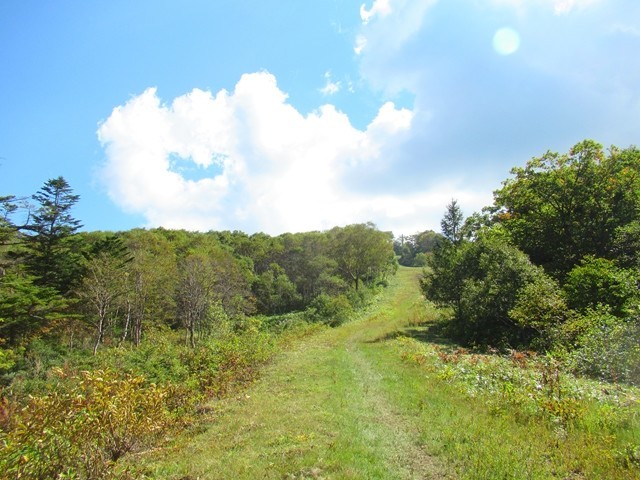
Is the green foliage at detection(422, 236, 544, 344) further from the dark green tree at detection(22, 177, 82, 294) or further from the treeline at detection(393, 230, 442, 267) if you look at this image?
the treeline at detection(393, 230, 442, 267)

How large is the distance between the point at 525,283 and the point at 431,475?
65.2 ft

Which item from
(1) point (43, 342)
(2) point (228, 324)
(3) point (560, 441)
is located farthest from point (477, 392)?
(1) point (43, 342)

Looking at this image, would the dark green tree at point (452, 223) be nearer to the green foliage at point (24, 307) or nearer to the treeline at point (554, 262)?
the treeline at point (554, 262)

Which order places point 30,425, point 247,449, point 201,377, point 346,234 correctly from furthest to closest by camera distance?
1. point 346,234
2. point 201,377
3. point 247,449
4. point 30,425

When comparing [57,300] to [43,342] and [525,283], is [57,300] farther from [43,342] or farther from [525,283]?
[525,283]

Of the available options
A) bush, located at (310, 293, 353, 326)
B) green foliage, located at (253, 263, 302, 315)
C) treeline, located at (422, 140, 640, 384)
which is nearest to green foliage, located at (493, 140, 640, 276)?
treeline, located at (422, 140, 640, 384)

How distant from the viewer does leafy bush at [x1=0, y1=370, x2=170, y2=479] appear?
496cm

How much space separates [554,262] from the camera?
104ft

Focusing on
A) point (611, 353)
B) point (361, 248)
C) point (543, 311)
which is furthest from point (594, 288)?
point (361, 248)

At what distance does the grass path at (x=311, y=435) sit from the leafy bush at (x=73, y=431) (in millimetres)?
1856

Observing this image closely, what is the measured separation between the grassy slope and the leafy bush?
6.01ft

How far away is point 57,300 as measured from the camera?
30.9 metres

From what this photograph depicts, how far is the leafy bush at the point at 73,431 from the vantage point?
4.96 metres

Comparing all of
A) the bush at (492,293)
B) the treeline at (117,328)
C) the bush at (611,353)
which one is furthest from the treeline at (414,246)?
the bush at (611,353)
